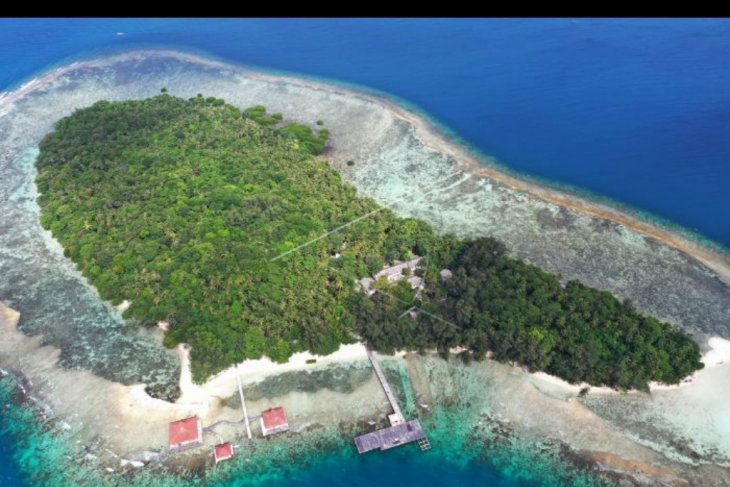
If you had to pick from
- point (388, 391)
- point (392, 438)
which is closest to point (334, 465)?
point (392, 438)

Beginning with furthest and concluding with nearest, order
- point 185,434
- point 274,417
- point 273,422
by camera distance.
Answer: point 274,417 → point 273,422 → point 185,434

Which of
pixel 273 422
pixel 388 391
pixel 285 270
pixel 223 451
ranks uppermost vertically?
pixel 285 270

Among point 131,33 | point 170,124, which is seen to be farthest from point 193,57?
point 170,124

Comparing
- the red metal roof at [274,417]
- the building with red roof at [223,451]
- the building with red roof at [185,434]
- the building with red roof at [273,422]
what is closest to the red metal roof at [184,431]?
the building with red roof at [185,434]

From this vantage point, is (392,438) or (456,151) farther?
(456,151)

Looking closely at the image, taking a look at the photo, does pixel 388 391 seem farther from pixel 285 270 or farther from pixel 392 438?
pixel 285 270

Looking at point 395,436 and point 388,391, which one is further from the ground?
point 388,391

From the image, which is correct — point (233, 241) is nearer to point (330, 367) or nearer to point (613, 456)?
point (330, 367)

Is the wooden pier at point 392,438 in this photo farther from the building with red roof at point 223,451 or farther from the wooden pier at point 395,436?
the building with red roof at point 223,451
